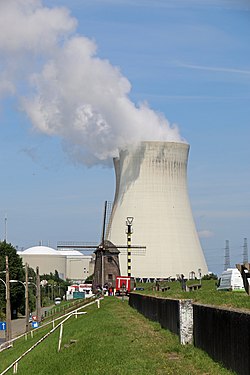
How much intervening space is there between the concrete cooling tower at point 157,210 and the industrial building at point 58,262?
76.2 meters

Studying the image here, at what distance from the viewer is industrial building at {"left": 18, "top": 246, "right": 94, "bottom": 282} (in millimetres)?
157875

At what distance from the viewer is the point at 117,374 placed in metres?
9.73

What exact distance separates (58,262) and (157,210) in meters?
93.0

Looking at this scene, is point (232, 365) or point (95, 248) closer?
point (232, 365)

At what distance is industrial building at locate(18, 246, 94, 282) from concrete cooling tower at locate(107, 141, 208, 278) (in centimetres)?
7615

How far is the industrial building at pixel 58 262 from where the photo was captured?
518ft

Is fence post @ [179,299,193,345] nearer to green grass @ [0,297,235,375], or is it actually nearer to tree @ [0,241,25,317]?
green grass @ [0,297,235,375]

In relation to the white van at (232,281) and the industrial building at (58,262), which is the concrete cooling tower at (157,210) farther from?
the industrial building at (58,262)

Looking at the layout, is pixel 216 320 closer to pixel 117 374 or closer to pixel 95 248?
pixel 117 374

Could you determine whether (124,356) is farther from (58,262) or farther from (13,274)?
(58,262)

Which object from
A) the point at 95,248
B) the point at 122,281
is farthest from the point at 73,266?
the point at 122,281

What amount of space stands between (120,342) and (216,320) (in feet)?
12.5

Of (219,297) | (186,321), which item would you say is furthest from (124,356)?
(219,297)

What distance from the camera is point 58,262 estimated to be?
162000mm
